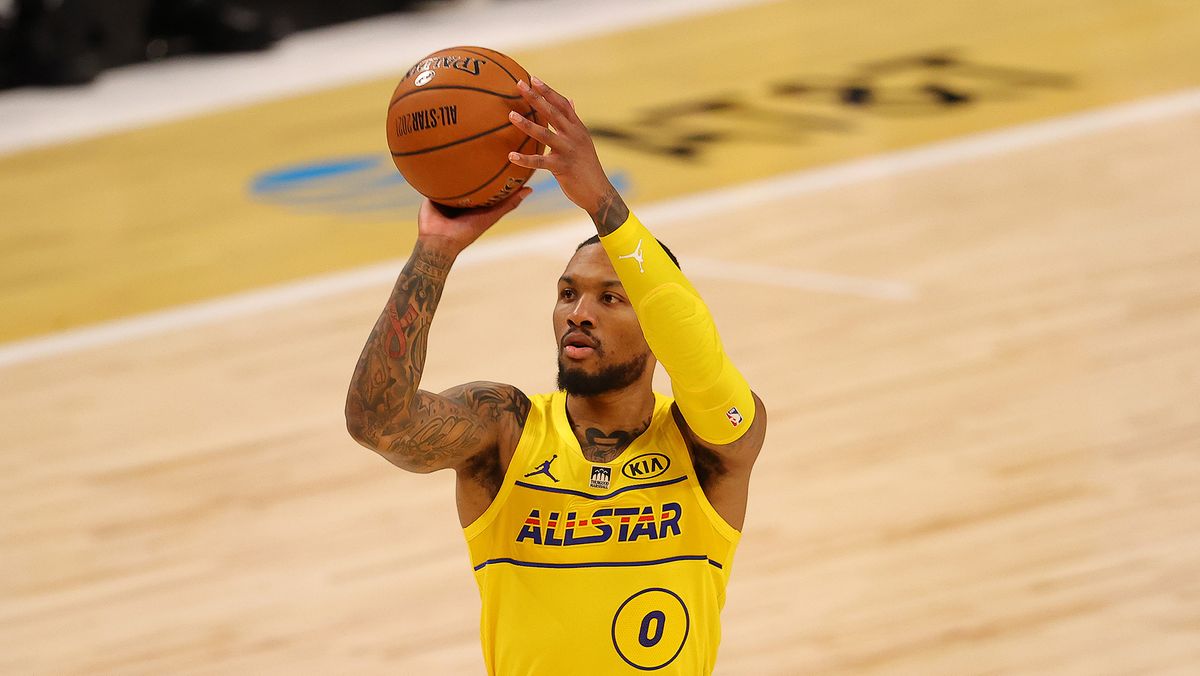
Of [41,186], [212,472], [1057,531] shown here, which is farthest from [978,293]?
[41,186]

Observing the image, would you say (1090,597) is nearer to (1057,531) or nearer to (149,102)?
(1057,531)

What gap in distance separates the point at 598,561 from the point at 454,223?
2.87ft

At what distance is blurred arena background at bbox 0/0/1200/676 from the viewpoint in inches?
239

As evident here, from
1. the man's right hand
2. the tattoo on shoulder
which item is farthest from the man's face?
the man's right hand

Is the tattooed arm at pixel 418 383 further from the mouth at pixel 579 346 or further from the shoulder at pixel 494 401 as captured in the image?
the mouth at pixel 579 346

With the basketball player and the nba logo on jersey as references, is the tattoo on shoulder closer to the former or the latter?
the basketball player

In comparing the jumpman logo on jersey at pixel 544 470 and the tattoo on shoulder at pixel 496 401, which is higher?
the tattoo on shoulder at pixel 496 401

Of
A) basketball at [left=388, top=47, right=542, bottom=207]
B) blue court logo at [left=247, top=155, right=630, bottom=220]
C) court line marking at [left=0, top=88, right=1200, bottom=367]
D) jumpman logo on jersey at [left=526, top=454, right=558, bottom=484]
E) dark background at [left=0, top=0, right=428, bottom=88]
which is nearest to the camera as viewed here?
basketball at [left=388, top=47, right=542, bottom=207]

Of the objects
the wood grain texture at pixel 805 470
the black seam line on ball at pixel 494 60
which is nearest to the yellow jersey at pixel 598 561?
the black seam line on ball at pixel 494 60

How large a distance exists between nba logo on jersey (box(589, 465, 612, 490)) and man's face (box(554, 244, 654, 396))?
0.62 ft

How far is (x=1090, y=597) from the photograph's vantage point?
5902 mm

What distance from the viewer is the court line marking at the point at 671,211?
878 centimetres

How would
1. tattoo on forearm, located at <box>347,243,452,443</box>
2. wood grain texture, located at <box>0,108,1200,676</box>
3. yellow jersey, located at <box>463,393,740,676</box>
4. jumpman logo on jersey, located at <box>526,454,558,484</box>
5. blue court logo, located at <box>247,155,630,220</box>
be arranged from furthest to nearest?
blue court logo, located at <box>247,155,630,220</box>
wood grain texture, located at <box>0,108,1200,676</box>
jumpman logo on jersey, located at <box>526,454,558,484</box>
yellow jersey, located at <box>463,393,740,676</box>
tattoo on forearm, located at <box>347,243,452,443</box>

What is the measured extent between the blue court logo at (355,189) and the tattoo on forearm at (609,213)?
6548mm
